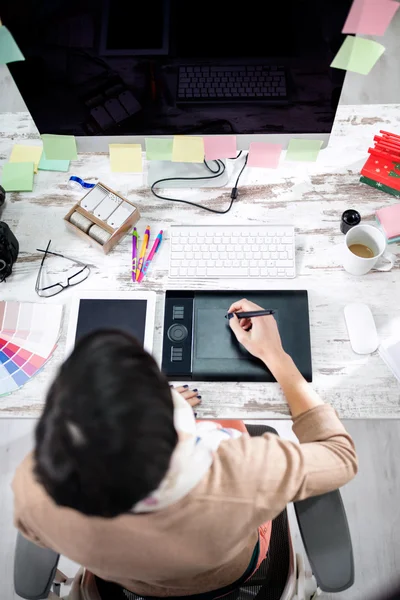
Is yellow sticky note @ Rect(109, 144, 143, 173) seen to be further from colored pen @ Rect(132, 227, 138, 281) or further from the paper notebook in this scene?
the paper notebook

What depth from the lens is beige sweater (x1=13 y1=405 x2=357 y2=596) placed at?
723 millimetres

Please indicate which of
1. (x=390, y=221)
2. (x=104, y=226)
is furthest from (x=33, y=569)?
(x=390, y=221)

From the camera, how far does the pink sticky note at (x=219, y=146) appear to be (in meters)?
1.19

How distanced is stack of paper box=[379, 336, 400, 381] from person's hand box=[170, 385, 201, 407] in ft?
1.40

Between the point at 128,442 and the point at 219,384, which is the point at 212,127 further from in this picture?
the point at 128,442

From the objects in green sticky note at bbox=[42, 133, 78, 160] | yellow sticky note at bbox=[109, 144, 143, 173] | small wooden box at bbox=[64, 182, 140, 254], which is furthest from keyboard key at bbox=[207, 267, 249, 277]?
green sticky note at bbox=[42, 133, 78, 160]

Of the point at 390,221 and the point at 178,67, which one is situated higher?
the point at 178,67

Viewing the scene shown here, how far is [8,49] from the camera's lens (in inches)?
37.8

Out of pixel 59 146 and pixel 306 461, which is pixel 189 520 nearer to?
pixel 306 461

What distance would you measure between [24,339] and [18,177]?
1.51ft

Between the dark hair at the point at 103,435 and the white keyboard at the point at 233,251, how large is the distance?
0.59 m

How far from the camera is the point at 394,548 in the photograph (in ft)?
5.20

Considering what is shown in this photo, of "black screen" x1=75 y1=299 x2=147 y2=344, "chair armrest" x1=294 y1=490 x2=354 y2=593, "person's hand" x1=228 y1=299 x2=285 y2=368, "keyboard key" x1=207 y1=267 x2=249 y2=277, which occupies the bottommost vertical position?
"chair armrest" x1=294 y1=490 x2=354 y2=593

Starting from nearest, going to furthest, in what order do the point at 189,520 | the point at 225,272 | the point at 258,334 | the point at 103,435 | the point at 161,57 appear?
the point at 103,435, the point at 189,520, the point at 161,57, the point at 258,334, the point at 225,272
